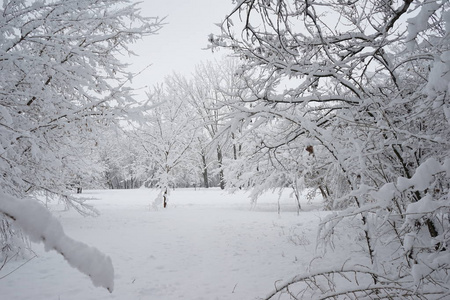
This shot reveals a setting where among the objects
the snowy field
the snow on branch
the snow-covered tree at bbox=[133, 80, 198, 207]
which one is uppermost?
the snow-covered tree at bbox=[133, 80, 198, 207]

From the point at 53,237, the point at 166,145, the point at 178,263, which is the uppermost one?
the point at 166,145

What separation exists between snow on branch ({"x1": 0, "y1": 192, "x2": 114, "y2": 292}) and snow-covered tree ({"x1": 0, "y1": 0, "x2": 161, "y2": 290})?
256 cm

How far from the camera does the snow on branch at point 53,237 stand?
548 mm

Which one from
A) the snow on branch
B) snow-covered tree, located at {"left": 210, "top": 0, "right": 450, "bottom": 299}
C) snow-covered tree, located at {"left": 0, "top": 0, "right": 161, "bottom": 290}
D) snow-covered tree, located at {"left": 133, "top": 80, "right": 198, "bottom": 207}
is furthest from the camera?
snow-covered tree, located at {"left": 133, "top": 80, "right": 198, "bottom": 207}

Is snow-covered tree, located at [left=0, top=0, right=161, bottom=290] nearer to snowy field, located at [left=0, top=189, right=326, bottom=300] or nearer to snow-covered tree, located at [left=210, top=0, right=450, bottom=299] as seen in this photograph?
snowy field, located at [left=0, top=189, right=326, bottom=300]

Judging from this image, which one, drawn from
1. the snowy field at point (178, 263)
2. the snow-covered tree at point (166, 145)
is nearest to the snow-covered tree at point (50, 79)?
the snowy field at point (178, 263)

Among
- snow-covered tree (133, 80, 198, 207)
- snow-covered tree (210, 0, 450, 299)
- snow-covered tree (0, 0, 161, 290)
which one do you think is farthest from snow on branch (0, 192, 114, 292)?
snow-covered tree (133, 80, 198, 207)

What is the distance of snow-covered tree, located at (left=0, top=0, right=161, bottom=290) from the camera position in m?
3.44

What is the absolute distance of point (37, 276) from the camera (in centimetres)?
394

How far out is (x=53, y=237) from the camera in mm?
557

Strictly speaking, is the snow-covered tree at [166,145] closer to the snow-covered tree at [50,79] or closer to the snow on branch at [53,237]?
the snow-covered tree at [50,79]

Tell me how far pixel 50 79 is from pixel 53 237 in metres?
4.61

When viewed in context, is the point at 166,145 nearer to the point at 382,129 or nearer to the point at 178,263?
the point at 178,263

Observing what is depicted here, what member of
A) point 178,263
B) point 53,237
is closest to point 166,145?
point 178,263
